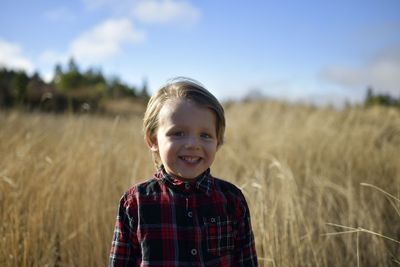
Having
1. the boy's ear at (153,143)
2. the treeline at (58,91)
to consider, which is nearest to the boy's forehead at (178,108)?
the boy's ear at (153,143)

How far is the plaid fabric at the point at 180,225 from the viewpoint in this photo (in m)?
1.06

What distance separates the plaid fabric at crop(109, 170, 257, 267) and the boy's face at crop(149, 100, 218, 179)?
64 mm

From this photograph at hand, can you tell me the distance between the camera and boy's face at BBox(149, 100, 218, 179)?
3.50 feet

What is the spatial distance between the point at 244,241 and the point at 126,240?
16.3 inches

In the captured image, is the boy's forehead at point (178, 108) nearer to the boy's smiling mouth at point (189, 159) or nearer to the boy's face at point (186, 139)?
the boy's face at point (186, 139)

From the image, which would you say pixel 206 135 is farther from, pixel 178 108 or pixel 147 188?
pixel 147 188

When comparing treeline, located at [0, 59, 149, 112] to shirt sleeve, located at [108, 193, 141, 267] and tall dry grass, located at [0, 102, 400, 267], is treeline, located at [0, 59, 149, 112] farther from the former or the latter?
shirt sleeve, located at [108, 193, 141, 267]

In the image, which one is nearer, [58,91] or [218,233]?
[218,233]

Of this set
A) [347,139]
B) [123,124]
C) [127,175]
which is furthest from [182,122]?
[123,124]

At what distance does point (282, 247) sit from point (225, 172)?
1.19 m

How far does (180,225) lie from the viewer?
1077 mm

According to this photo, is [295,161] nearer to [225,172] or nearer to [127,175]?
[225,172]

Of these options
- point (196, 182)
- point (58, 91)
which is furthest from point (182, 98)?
point (58, 91)

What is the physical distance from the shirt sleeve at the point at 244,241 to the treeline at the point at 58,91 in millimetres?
2085
